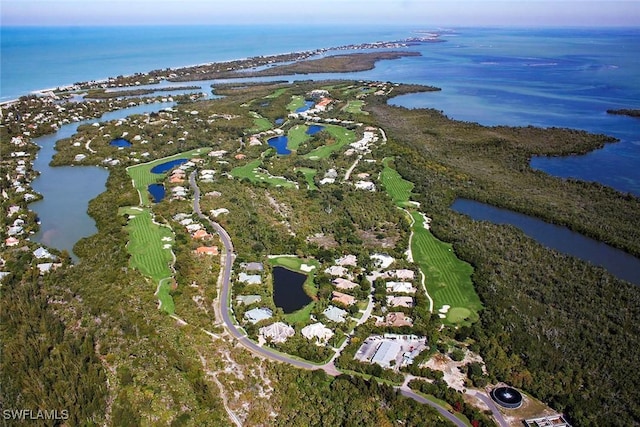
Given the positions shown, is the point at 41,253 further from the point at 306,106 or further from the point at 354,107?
the point at 354,107

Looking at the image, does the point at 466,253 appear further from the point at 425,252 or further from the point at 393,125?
the point at 393,125

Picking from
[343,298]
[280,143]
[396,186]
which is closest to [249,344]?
[343,298]

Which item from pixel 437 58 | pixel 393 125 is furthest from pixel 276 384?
pixel 437 58

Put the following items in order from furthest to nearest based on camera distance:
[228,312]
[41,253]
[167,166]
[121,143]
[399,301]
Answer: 1. [121,143]
2. [167,166]
3. [41,253]
4. [399,301]
5. [228,312]

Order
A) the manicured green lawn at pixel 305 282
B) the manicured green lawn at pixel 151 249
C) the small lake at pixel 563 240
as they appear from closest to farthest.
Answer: the manicured green lawn at pixel 305 282 < the manicured green lawn at pixel 151 249 < the small lake at pixel 563 240

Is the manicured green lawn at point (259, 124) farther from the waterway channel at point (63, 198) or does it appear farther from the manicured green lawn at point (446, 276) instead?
the manicured green lawn at point (446, 276)

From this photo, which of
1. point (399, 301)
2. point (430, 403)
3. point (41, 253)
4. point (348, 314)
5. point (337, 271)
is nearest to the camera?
point (430, 403)

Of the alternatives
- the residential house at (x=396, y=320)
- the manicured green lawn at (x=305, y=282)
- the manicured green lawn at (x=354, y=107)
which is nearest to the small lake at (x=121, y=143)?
the manicured green lawn at (x=354, y=107)
